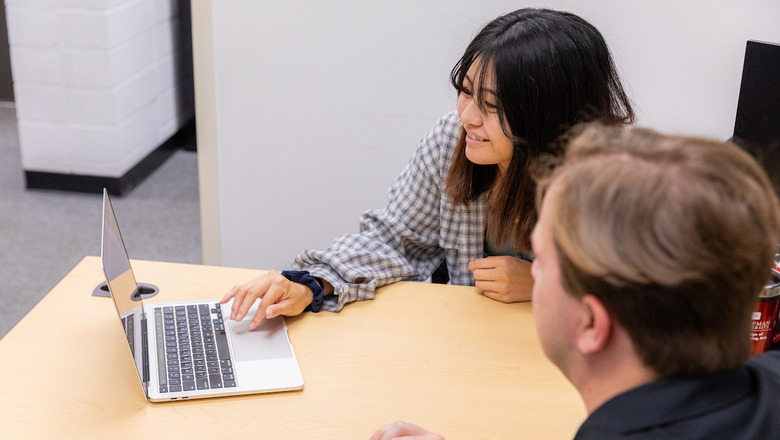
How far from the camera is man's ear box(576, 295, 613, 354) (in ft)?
2.05

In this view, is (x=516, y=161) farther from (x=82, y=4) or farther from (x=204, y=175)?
(x=82, y=4)

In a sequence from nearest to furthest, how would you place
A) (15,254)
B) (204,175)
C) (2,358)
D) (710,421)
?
(710,421) < (2,358) < (204,175) < (15,254)

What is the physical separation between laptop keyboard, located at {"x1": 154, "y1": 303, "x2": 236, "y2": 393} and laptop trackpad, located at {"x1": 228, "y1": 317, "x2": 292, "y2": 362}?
0.06ft

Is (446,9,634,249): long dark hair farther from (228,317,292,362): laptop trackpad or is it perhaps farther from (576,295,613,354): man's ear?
(576,295,613,354): man's ear

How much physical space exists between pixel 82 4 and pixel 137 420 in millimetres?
2306

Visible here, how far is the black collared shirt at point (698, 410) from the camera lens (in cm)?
61

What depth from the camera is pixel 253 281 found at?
1.24 meters

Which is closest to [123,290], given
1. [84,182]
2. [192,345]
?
[192,345]

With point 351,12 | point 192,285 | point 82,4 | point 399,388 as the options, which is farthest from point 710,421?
point 82,4

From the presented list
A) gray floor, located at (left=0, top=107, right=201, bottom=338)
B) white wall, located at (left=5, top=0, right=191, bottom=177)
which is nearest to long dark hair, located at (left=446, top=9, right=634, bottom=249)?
gray floor, located at (left=0, top=107, right=201, bottom=338)

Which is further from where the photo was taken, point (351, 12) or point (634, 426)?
point (351, 12)

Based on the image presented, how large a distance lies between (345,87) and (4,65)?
9.17 ft

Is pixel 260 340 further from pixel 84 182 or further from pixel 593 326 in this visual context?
pixel 84 182

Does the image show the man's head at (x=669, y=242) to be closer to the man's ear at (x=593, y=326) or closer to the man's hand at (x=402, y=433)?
the man's ear at (x=593, y=326)
